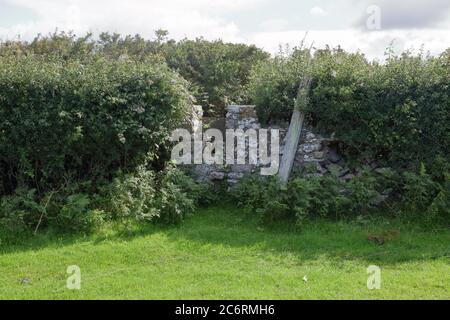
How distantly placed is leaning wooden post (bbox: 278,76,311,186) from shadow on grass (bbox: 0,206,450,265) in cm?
147

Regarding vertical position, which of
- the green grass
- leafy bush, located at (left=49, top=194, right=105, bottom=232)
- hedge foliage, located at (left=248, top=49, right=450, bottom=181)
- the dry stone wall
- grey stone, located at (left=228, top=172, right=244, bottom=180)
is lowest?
the green grass

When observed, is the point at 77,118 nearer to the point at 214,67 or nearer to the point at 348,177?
the point at 348,177

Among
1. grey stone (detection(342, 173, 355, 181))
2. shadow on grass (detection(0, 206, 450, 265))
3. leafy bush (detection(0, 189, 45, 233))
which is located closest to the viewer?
shadow on grass (detection(0, 206, 450, 265))

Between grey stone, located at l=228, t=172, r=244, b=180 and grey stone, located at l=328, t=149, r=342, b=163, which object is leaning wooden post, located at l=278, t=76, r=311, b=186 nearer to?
grey stone, located at l=328, t=149, r=342, b=163

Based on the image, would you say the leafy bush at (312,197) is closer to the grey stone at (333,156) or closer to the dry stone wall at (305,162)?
the dry stone wall at (305,162)

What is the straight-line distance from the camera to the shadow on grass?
25.5 ft

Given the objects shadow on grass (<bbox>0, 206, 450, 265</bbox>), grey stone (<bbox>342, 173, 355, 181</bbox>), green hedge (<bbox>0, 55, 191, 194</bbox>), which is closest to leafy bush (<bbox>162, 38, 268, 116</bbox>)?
green hedge (<bbox>0, 55, 191, 194</bbox>)

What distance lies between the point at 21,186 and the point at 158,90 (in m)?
2.87

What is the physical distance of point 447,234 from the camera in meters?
8.50

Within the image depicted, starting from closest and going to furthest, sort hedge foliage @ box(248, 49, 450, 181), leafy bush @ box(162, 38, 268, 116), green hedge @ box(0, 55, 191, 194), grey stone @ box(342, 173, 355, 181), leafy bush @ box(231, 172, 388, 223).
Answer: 1. leafy bush @ box(231, 172, 388, 223)
2. green hedge @ box(0, 55, 191, 194)
3. hedge foliage @ box(248, 49, 450, 181)
4. grey stone @ box(342, 173, 355, 181)
5. leafy bush @ box(162, 38, 268, 116)
